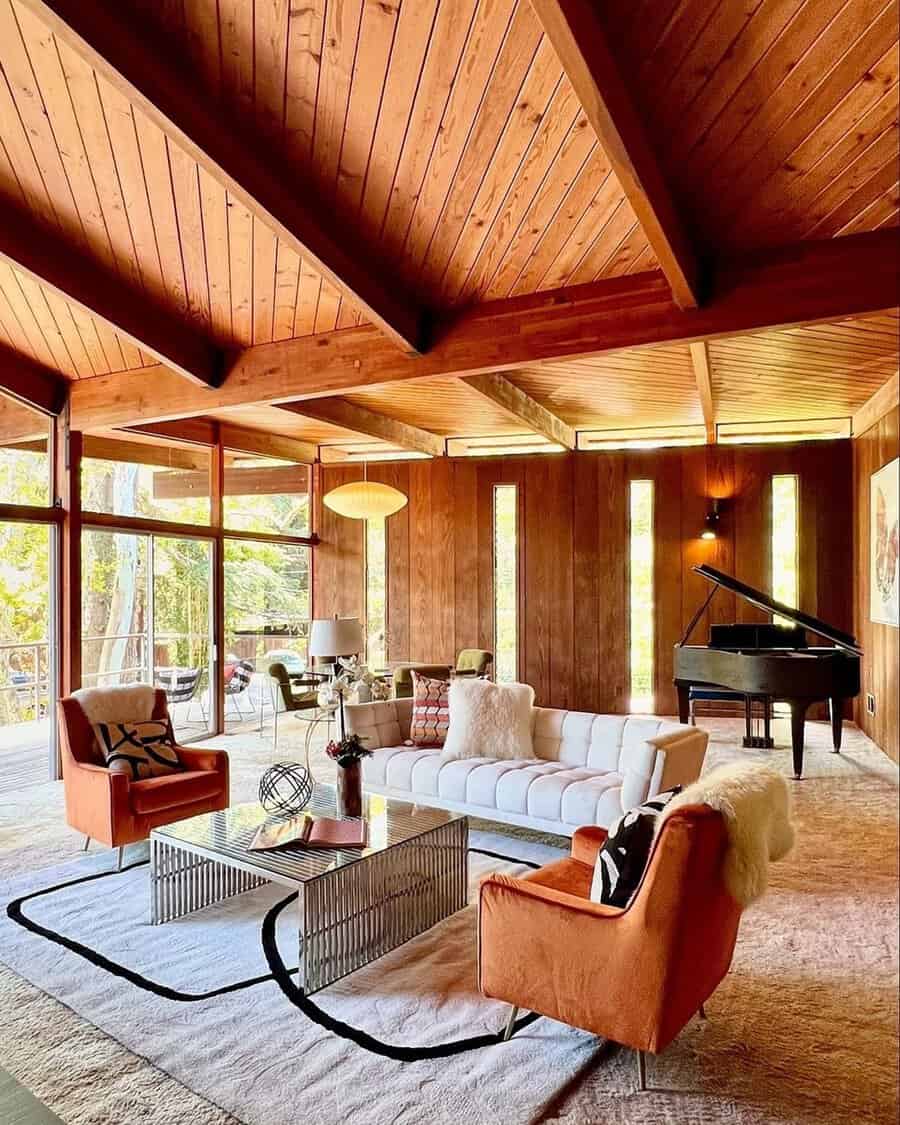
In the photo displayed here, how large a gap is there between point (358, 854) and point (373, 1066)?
2.71ft

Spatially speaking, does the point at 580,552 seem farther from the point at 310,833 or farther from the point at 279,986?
Answer: the point at 279,986

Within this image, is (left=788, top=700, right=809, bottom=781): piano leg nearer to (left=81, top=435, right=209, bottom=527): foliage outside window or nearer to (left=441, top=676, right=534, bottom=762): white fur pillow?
(left=441, top=676, right=534, bottom=762): white fur pillow

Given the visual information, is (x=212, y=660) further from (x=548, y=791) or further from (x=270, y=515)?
(x=548, y=791)

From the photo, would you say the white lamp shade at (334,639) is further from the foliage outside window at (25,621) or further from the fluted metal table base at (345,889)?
the fluted metal table base at (345,889)

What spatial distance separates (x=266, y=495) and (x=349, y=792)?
5438 millimetres

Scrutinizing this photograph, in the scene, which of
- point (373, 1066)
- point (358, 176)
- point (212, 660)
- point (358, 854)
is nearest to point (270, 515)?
point (212, 660)

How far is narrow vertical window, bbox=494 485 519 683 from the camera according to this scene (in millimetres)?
8820

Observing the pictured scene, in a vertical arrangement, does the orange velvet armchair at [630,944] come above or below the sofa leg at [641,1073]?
above

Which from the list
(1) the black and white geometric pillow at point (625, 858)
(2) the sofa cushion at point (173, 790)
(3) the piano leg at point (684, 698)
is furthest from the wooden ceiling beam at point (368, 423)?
(1) the black and white geometric pillow at point (625, 858)

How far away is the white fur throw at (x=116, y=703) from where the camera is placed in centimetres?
443

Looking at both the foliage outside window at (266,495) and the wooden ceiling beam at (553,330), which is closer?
the wooden ceiling beam at (553,330)

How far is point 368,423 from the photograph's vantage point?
752 centimetres

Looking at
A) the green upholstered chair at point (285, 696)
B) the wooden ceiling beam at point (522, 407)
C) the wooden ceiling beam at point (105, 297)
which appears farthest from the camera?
the green upholstered chair at point (285, 696)

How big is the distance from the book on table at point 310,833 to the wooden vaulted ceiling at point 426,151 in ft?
8.30
